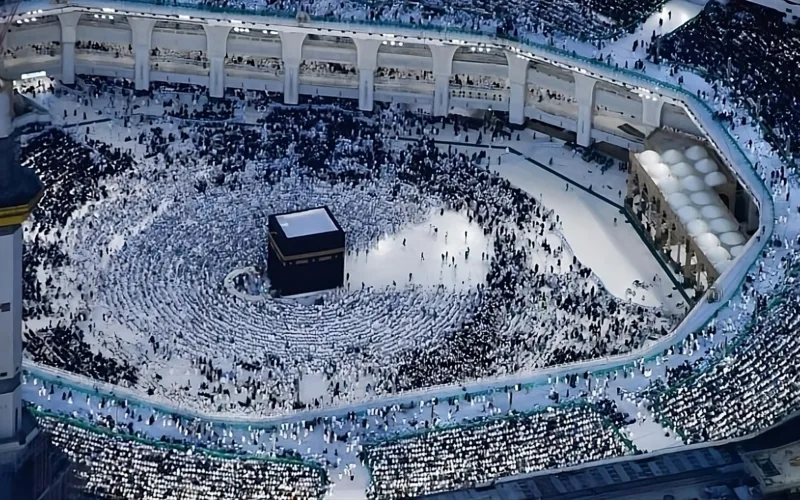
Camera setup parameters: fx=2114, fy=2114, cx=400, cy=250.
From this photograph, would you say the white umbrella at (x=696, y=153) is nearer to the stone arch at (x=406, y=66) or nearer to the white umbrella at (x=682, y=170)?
the white umbrella at (x=682, y=170)

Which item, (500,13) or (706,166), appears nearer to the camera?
(706,166)

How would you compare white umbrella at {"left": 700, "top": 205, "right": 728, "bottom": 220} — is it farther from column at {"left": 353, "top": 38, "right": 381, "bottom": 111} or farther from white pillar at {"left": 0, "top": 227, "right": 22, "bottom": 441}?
white pillar at {"left": 0, "top": 227, "right": 22, "bottom": 441}

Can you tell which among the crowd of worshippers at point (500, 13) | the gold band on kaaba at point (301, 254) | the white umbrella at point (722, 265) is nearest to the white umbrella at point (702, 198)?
the white umbrella at point (722, 265)

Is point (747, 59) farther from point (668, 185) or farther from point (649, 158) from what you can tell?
point (668, 185)

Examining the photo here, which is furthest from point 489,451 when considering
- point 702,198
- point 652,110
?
point 652,110

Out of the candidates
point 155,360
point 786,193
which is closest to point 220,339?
point 155,360
